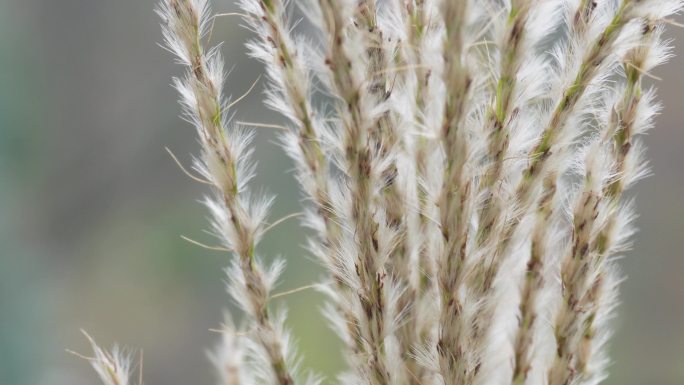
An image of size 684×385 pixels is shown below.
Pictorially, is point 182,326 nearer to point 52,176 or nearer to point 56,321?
point 56,321

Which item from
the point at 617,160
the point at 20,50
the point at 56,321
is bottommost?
the point at 56,321

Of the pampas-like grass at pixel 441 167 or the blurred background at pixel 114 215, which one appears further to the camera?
the blurred background at pixel 114 215

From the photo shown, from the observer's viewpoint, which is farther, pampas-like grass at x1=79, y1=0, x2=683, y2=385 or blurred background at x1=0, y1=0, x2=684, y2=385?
blurred background at x1=0, y1=0, x2=684, y2=385

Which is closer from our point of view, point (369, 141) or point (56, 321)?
point (369, 141)

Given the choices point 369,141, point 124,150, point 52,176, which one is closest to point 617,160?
point 369,141
